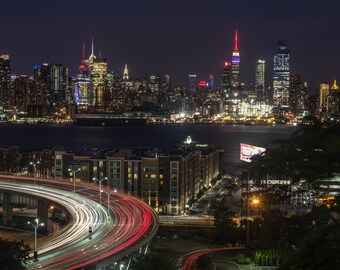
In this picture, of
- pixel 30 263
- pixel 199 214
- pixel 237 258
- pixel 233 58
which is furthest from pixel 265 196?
pixel 233 58

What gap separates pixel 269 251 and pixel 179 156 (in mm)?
7803

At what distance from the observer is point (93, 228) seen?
10055 mm

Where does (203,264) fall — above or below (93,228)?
below

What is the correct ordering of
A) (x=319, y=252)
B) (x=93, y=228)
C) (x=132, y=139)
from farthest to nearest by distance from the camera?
1. (x=132, y=139)
2. (x=93, y=228)
3. (x=319, y=252)

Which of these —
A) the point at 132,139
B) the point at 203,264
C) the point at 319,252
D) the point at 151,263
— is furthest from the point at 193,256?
the point at 132,139

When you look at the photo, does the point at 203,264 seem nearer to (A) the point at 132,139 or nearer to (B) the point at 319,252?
(B) the point at 319,252

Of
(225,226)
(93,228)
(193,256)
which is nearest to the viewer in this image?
(93,228)

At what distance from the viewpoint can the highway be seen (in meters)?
7.94

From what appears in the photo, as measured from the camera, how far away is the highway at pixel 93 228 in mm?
7938

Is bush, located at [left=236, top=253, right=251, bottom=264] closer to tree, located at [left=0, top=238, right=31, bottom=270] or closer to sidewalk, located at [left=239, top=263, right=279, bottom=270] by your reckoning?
sidewalk, located at [left=239, top=263, right=279, bottom=270]

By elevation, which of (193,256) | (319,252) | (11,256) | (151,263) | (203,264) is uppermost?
(319,252)

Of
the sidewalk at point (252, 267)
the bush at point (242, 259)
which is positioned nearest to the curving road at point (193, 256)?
the bush at point (242, 259)

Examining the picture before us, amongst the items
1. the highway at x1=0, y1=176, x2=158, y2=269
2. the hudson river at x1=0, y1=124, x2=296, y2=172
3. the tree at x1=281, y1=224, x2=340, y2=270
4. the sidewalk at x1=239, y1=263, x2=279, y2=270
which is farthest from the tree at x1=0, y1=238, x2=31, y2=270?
the hudson river at x1=0, y1=124, x2=296, y2=172

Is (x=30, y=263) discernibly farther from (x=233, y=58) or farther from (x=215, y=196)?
(x=233, y=58)
